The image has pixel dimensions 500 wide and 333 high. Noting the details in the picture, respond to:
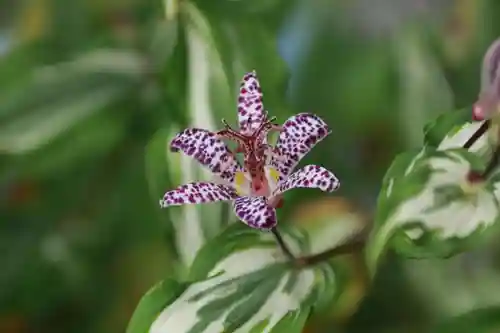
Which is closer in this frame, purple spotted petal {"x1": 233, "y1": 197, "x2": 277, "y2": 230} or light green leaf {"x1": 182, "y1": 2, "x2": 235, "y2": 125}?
purple spotted petal {"x1": 233, "y1": 197, "x2": 277, "y2": 230}

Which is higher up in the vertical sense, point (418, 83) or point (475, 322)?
point (418, 83)

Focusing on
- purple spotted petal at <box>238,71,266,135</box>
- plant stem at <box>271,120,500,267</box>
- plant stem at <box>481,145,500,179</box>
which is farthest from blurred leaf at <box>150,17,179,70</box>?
plant stem at <box>481,145,500,179</box>

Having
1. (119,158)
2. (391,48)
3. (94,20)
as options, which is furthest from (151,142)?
(391,48)

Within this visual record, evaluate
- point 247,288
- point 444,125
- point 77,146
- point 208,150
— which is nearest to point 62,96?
point 77,146

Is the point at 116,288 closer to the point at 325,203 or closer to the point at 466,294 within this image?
the point at 325,203

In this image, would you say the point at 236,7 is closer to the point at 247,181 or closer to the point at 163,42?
the point at 163,42

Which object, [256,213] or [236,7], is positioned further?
[236,7]

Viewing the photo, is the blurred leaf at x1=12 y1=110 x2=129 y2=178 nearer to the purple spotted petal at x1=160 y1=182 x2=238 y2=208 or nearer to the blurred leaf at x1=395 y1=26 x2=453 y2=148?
the purple spotted petal at x1=160 y1=182 x2=238 y2=208
